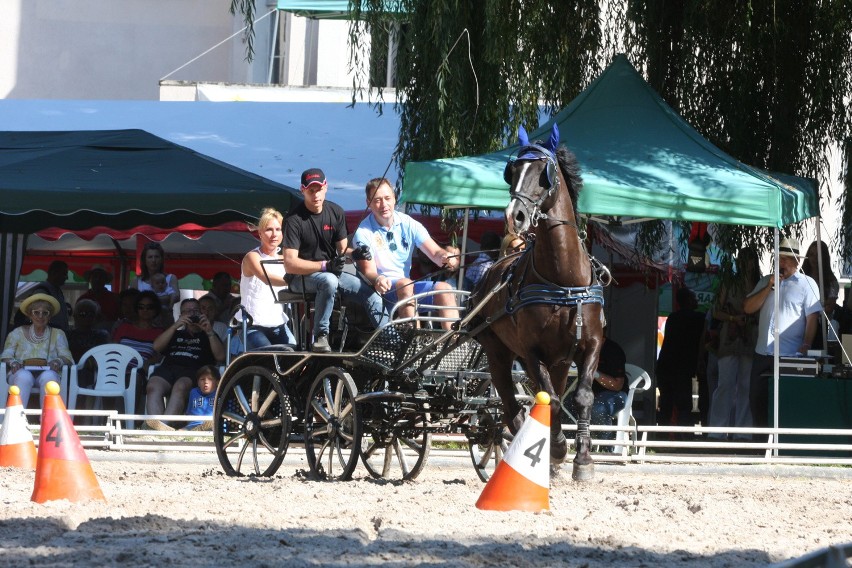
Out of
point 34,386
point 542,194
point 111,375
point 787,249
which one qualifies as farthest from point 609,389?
point 34,386

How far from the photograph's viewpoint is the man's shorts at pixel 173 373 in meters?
12.6

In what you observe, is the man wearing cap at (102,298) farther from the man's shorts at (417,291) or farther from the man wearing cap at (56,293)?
the man's shorts at (417,291)

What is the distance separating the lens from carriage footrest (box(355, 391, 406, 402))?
26.9ft

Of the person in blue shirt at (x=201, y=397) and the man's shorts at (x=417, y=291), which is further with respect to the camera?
the person in blue shirt at (x=201, y=397)

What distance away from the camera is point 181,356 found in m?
12.7

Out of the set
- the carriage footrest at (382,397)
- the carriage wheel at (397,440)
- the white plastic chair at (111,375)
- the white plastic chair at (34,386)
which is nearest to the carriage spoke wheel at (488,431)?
the carriage wheel at (397,440)

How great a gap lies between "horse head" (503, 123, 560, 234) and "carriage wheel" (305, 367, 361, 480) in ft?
5.00

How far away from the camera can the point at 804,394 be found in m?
11.7

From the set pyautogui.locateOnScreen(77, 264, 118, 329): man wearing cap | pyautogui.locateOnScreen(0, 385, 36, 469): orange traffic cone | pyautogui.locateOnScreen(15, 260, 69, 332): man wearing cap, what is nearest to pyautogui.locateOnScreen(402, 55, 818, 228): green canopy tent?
pyautogui.locateOnScreen(0, 385, 36, 469): orange traffic cone

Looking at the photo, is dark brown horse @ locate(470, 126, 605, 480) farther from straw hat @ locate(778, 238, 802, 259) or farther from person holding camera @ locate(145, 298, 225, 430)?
person holding camera @ locate(145, 298, 225, 430)

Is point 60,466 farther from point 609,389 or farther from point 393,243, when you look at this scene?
point 609,389

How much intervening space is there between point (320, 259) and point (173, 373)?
13.8 feet

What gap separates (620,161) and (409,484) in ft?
13.7

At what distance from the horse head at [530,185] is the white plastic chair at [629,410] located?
11.2ft
